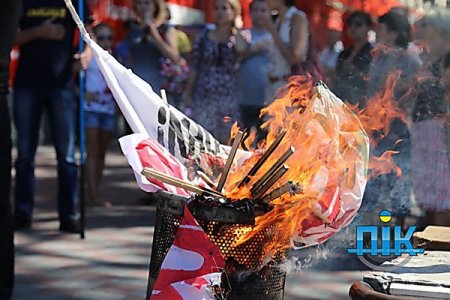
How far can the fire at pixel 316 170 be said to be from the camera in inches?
139

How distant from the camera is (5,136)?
5.01 metres

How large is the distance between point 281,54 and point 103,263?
2.26m

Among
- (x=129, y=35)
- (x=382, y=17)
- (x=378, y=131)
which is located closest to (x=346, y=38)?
(x=382, y=17)

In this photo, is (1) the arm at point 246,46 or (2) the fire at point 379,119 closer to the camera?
(2) the fire at point 379,119

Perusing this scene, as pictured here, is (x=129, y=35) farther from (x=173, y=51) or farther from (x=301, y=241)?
(x=301, y=241)

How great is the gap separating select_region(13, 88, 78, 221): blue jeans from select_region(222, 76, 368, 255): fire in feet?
12.5

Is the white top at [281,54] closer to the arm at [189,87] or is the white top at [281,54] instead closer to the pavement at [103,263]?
the arm at [189,87]

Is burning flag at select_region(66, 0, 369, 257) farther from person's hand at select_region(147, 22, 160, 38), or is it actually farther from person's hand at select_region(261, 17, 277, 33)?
person's hand at select_region(147, 22, 160, 38)

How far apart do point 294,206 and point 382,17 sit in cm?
373

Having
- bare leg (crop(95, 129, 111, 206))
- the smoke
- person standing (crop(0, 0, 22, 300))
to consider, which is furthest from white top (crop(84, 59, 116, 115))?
person standing (crop(0, 0, 22, 300))

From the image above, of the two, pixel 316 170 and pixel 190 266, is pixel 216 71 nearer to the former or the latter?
pixel 316 170

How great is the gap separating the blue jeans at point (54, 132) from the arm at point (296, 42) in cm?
166

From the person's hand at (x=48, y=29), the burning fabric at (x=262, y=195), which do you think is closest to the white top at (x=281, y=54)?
the person's hand at (x=48, y=29)

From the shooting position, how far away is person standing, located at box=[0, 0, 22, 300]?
4895 mm
